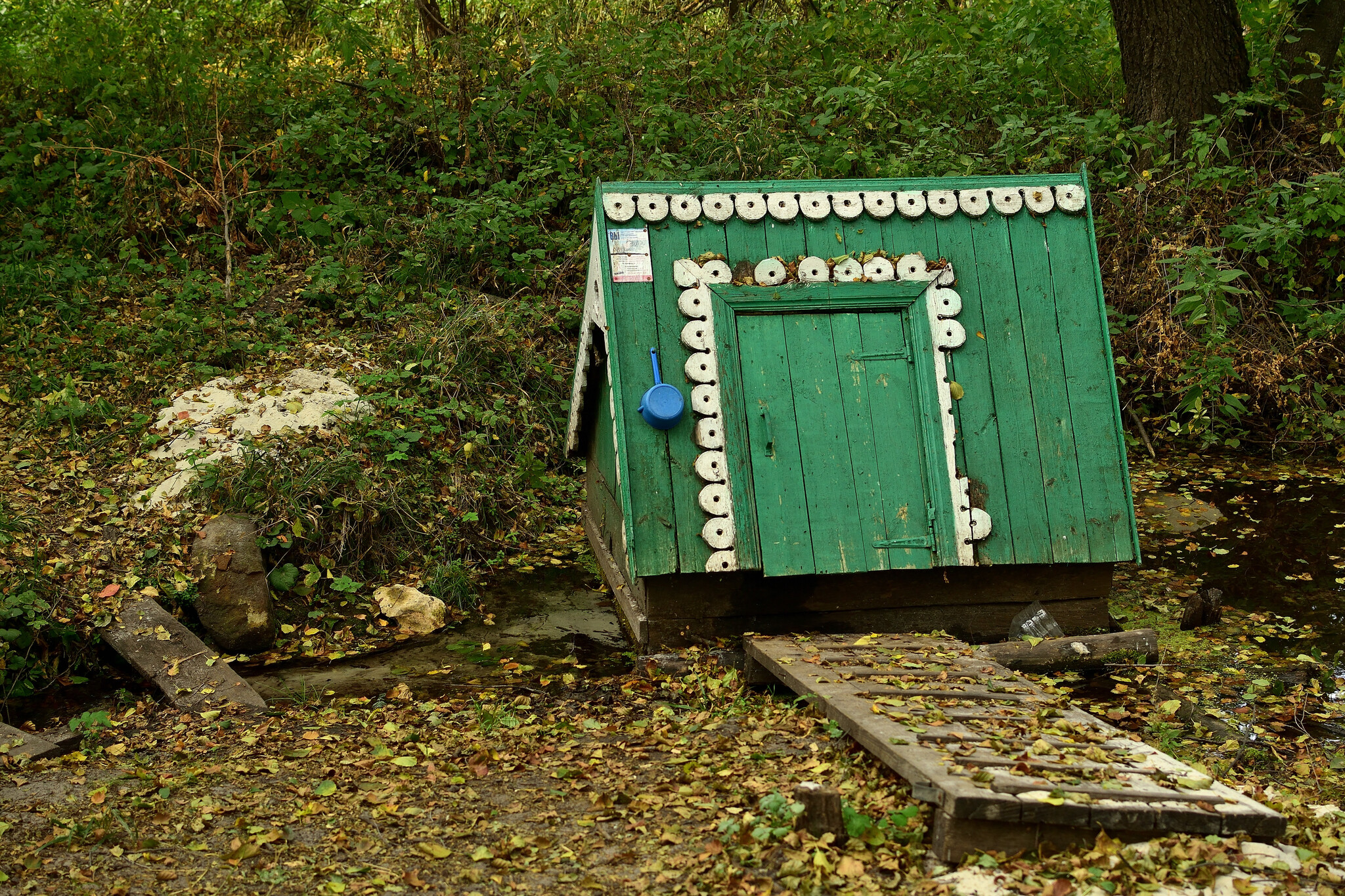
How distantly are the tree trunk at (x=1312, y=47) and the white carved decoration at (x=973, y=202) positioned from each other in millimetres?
5988

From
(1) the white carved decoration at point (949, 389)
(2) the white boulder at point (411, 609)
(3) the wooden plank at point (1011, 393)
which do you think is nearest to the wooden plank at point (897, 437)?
(1) the white carved decoration at point (949, 389)

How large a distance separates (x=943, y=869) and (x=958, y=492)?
2.76 metres

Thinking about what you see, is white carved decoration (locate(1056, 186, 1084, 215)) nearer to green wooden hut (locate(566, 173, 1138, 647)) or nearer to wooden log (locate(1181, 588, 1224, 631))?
green wooden hut (locate(566, 173, 1138, 647))

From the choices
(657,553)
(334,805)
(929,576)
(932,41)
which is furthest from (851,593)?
(932,41)

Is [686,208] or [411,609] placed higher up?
[686,208]

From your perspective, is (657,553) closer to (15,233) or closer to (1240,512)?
(1240,512)

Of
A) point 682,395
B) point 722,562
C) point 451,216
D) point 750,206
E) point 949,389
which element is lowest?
point 722,562

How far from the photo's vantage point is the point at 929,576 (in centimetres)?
602

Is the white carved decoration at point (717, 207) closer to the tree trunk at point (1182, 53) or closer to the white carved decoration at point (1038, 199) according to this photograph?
the white carved decoration at point (1038, 199)

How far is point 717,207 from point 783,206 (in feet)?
1.20

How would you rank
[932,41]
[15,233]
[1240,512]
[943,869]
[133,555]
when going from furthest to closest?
[932,41] → [15,233] → [1240,512] → [133,555] → [943,869]

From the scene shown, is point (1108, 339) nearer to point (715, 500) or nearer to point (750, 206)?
point (750, 206)

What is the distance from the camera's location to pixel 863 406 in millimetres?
5953

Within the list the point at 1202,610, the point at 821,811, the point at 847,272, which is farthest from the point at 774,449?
the point at 1202,610
